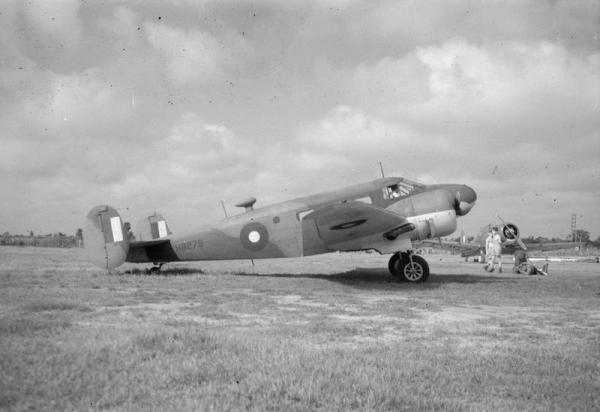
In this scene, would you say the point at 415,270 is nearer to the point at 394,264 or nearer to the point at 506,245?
the point at 394,264

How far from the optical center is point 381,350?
16.6ft

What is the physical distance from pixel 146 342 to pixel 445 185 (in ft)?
36.7

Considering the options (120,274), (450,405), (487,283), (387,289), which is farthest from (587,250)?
(450,405)

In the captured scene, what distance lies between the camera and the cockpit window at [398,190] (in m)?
13.7

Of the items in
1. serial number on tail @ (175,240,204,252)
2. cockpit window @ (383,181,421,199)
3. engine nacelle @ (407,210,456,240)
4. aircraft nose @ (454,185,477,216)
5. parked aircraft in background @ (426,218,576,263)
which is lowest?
parked aircraft in background @ (426,218,576,263)

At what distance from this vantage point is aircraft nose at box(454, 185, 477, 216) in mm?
13656

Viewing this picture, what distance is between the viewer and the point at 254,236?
14.1 meters

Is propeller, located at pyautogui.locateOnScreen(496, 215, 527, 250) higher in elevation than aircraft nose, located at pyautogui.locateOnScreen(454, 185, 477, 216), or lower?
lower

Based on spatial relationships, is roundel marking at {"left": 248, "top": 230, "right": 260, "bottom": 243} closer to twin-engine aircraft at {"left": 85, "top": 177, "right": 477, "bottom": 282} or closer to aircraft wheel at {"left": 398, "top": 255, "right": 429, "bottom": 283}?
twin-engine aircraft at {"left": 85, "top": 177, "right": 477, "bottom": 282}

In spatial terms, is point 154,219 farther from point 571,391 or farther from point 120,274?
point 571,391

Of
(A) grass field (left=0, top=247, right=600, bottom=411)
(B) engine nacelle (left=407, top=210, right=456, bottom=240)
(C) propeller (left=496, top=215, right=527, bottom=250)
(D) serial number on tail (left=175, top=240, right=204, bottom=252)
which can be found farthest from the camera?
(C) propeller (left=496, top=215, right=527, bottom=250)

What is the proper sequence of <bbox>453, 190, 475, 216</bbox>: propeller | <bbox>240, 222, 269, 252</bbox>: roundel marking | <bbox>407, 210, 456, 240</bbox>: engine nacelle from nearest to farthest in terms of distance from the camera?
<bbox>407, 210, 456, 240</bbox>: engine nacelle, <bbox>453, 190, 475, 216</bbox>: propeller, <bbox>240, 222, 269, 252</bbox>: roundel marking

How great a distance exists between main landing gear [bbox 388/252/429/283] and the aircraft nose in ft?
6.81

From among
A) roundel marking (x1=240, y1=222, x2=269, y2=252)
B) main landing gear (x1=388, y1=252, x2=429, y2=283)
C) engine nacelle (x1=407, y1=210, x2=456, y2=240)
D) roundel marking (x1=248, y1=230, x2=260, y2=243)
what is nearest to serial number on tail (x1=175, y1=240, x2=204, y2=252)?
roundel marking (x1=240, y1=222, x2=269, y2=252)
